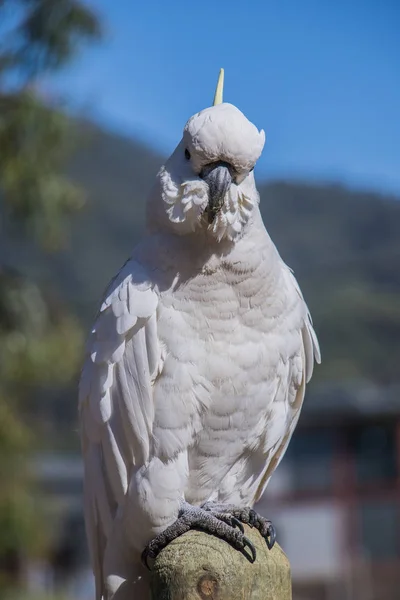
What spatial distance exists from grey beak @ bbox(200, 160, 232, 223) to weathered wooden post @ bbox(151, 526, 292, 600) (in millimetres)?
939

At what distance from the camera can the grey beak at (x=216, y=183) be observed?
2646 mm

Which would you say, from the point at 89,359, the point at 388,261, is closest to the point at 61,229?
the point at 89,359

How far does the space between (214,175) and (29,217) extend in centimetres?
572

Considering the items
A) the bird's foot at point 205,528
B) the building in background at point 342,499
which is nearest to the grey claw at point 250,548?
the bird's foot at point 205,528

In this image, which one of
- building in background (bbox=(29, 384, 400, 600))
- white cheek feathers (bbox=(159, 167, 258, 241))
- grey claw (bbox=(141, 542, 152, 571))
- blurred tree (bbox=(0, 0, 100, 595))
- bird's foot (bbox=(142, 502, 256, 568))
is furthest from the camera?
building in background (bbox=(29, 384, 400, 600))

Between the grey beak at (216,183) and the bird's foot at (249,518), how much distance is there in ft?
2.87

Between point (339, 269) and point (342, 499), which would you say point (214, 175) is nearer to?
point (342, 499)

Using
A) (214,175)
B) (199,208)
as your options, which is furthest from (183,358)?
(214,175)

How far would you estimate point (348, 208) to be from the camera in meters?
33.9

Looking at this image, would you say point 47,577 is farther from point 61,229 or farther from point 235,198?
point 235,198

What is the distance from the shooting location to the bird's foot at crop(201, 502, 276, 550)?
2.66 m

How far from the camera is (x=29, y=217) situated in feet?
26.7

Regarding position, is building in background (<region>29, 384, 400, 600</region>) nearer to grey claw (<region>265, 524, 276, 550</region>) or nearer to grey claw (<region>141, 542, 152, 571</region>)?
grey claw (<region>141, 542, 152, 571</region>)

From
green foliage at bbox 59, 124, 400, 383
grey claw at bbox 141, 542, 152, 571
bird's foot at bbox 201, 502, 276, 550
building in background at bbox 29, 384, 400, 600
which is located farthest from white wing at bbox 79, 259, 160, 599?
green foliage at bbox 59, 124, 400, 383
